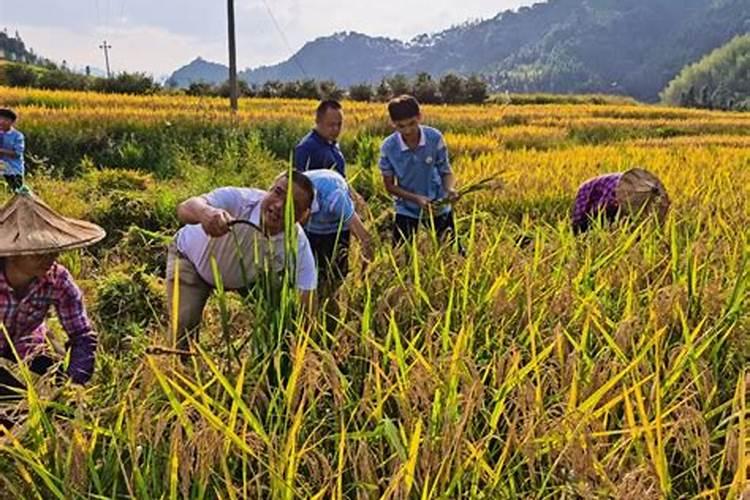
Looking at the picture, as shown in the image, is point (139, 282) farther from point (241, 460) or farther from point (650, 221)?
point (241, 460)

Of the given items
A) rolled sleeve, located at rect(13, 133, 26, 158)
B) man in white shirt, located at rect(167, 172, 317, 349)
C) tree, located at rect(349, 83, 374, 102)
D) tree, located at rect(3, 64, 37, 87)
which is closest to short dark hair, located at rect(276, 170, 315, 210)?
man in white shirt, located at rect(167, 172, 317, 349)

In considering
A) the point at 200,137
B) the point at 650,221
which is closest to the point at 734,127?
the point at 200,137

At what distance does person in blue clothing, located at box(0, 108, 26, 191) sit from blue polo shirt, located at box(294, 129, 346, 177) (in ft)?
13.0

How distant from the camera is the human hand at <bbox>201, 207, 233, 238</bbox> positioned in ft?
7.62

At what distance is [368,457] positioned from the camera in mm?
1390

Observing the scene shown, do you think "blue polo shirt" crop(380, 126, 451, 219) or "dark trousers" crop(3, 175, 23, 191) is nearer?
"blue polo shirt" crop(380, 126, 451, 219)

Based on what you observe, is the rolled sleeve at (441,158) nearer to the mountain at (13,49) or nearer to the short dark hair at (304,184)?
the short dark hair at (304,184)

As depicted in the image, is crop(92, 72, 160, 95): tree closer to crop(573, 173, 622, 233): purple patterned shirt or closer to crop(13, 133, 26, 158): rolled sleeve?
crop(13, 133, 26, 158): rolled sleeve

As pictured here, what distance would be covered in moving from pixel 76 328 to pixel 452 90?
3056 centimetres

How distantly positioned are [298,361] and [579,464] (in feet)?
1.83

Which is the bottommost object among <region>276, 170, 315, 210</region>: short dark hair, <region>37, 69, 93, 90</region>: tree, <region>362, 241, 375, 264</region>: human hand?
<region>37, 69, 93, 90</region>: tree

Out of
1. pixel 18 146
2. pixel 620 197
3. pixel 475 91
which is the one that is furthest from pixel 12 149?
pixel 475 91

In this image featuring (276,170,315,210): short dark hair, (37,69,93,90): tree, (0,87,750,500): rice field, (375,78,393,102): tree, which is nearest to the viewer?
(0,87,750,500): rice field

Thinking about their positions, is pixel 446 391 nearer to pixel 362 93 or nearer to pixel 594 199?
pixel 594 199
